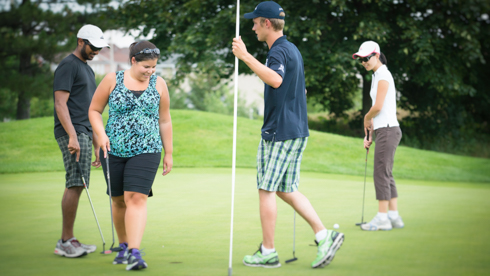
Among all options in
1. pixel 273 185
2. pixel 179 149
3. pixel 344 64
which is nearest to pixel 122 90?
pixel 273 185

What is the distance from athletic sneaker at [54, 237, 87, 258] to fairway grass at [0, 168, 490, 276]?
7 centimetres

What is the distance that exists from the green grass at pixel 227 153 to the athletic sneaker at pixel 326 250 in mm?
8716

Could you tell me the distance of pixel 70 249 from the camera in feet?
13.8

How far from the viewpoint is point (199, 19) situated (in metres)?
18.6

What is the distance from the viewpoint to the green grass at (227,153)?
12781mm

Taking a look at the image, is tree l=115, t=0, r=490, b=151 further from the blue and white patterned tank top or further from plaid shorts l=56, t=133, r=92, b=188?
the blue and white patterned tank top

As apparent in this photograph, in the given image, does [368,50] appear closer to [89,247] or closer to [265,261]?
[265,261]

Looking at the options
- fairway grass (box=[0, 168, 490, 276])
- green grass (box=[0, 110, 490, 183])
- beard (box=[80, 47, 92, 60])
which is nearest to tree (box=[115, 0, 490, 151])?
green grass (box=[0, 110, 490, 183])

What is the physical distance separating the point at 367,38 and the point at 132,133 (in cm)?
1327

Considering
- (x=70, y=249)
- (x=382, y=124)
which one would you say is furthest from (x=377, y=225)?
(x=70, y=249)

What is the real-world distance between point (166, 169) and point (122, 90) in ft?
2.51

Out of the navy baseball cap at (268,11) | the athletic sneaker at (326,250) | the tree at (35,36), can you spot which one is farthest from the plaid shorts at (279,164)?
the tree at (35,36)

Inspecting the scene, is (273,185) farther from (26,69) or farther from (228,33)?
(26,69)

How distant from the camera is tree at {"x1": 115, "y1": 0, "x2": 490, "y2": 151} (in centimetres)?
1617
